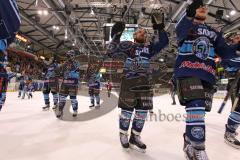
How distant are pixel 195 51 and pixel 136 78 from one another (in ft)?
3.81

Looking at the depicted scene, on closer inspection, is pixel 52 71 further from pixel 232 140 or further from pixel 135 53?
pixel 232 140

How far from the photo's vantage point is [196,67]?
2746 millimetres

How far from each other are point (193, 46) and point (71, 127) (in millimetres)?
3244

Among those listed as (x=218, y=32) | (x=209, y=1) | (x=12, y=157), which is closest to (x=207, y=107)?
(x=218, y=32)

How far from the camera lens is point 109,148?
11.9ft

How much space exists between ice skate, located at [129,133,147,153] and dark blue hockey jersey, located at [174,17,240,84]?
1159mm

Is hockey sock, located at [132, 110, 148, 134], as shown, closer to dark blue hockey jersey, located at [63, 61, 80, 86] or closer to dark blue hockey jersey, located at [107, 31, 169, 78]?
dark blue hockey jersey, located at [107, 31, 169, 78]

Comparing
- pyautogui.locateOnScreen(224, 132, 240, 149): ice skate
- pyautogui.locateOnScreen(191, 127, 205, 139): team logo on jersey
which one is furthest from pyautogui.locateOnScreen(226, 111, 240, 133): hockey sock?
pyautogui.locateOnScreen(191, 127, 205, 139): team logo on jersey

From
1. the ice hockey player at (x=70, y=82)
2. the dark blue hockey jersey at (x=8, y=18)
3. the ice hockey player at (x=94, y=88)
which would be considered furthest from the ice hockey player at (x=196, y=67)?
the ice hockey player at (x=94, y=88)

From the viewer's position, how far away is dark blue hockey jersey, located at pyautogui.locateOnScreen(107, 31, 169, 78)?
12.4ft

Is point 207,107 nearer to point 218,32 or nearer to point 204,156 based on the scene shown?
point 204,156

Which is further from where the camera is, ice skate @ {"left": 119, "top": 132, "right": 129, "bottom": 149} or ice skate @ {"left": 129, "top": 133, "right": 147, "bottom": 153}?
ice skate @ {"left": 119, "top": 132, "right": 129, "bottom": 149}

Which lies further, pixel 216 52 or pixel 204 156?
pixel 216 52

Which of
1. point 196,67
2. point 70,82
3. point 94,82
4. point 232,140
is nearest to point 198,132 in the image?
point 196,67
